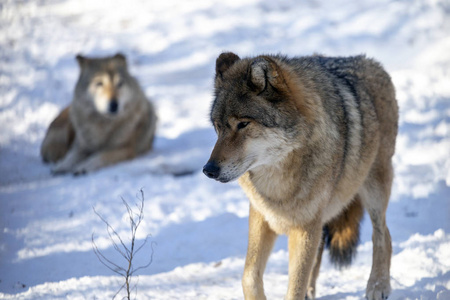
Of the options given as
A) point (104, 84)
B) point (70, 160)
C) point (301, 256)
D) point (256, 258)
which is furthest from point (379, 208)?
point (70, 160)

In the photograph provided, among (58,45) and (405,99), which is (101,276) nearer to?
(405,99)

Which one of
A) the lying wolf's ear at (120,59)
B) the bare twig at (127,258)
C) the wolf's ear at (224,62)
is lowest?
the bare twig at (127,258)

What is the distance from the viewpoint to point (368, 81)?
15.1ft

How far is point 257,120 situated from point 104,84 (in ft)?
19.3

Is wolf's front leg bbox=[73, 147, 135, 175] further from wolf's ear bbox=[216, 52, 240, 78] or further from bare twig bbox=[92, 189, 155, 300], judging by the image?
wolf's ear bbox=[216, 52, 240, 78]

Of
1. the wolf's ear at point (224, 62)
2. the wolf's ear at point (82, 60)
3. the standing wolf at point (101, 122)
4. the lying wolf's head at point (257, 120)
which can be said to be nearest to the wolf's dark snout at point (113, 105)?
the standing wolf at point (101, 122)

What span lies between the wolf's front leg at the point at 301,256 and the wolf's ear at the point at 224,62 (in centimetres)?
133

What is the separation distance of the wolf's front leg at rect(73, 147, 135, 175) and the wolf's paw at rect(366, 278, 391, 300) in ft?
17.1

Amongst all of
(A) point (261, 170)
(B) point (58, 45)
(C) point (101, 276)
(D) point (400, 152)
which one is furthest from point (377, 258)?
(B) point (58, 45)

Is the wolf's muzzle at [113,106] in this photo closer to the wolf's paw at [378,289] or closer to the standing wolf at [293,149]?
the standing wolf at [293,149]

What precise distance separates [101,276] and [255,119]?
2.21 m

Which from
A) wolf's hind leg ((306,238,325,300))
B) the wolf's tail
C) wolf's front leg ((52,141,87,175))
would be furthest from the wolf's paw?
wolf's front leg ((52,141,87,175))

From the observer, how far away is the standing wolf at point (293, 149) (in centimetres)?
338

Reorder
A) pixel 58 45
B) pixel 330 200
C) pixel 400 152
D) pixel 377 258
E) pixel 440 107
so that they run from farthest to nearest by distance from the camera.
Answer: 1. pixel 58 45
2. pixel 440 107
3. pixel 400 152
4. pixel 377 258
5. pixel 330 200
